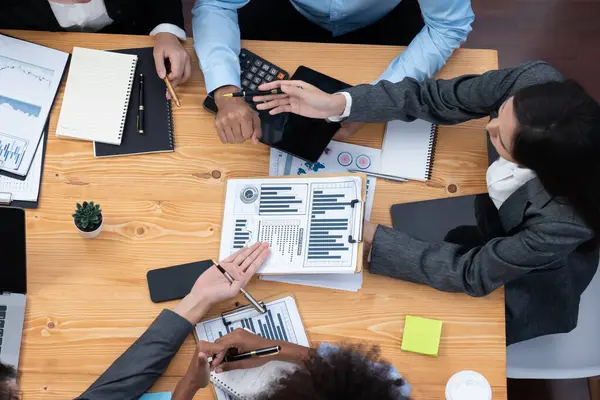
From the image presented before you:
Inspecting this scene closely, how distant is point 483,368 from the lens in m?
1.37

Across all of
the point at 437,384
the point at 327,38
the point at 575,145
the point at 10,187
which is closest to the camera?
the point at 575,145

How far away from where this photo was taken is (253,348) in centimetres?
136

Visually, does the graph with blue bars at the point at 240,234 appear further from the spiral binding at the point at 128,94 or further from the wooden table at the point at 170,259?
the spiral binding at the point at 128,94

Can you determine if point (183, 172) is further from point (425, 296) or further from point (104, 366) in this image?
point (425, 296)

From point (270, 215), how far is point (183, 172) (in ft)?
0.77

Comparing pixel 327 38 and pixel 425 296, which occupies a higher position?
pixel 327 38

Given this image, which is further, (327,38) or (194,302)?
(327,38)

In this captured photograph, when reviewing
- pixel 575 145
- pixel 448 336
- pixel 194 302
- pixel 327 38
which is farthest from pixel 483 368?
pixel 327 38

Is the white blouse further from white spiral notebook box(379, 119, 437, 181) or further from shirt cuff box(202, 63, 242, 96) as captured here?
white spiral notebook box(379, 119, 437, 181)

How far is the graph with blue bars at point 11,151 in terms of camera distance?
147 cm

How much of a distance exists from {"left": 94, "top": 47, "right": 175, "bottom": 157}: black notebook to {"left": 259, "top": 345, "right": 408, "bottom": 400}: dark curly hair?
24.5 inches

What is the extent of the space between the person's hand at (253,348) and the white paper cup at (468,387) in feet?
0.98

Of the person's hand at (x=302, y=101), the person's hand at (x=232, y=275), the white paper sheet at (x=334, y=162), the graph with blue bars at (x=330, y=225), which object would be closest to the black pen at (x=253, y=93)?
the person's hand at (x=302, y=101)

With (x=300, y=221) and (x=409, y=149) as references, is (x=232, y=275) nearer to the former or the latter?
A: (x=300, y=221)
